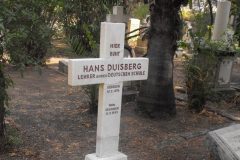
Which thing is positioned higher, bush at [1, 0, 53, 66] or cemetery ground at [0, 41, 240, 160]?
bush at [1, 0, 53, 66]

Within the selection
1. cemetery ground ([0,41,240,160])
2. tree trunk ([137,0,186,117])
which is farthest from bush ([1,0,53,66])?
tree trunk ([137,0,186,117])

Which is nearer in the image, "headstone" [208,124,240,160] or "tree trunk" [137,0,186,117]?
"headstone" [208,124,240,160]

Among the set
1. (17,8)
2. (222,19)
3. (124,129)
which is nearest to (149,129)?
(124,129)

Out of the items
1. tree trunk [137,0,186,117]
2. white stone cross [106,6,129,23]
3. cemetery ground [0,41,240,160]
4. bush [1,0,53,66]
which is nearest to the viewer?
bush [1,0,53,66]

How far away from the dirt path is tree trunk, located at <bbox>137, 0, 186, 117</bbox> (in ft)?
0.85

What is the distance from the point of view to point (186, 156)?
16.3 ft

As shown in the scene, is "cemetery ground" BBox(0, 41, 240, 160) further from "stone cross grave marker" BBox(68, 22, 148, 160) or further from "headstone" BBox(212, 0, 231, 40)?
"headstone" BBox(212, 0, 231, 40)

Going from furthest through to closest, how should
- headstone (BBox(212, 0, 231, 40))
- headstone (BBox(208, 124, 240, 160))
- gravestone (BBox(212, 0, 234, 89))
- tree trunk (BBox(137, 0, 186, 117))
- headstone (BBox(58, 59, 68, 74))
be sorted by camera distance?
headstone (BBox(58, 59, 68, 74))
headstone (BBox(212, 0, 231, 40))
gravestone (BBox(212, 0, 234, 89))
tree trunk (BBox(137, 0, 186, 117))
headstone (BBox(208, 124, 240, 160))

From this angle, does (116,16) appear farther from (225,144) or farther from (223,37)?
(225,144)

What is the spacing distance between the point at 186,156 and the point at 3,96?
227 centimetres

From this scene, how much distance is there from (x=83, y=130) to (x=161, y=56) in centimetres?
159

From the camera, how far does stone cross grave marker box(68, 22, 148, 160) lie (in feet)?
12.0

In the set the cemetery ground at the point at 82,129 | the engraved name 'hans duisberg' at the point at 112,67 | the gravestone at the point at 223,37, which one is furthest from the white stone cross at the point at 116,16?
the engraved name 'hans duisberg' at the point at 112,67

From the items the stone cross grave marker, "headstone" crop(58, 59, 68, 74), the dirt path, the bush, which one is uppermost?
the bush
